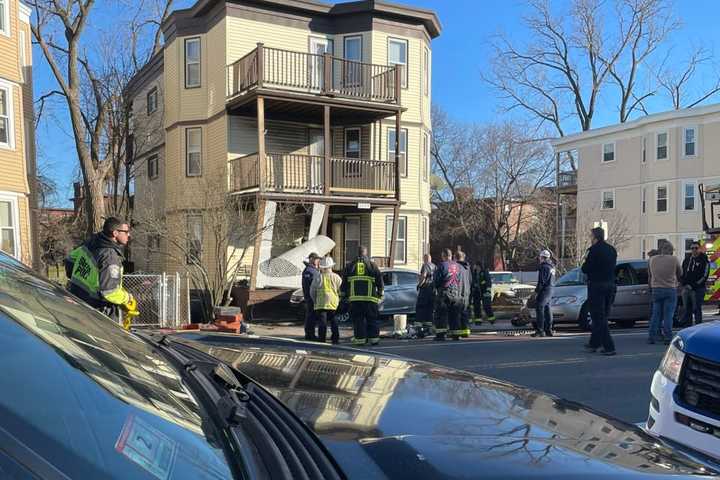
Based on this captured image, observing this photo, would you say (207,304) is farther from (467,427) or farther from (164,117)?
(467,427)

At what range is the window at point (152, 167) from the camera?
23.3 metres

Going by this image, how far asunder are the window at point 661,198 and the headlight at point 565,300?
2135cm

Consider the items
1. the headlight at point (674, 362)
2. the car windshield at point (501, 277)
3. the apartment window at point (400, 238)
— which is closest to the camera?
the headlight at point (674, 362)

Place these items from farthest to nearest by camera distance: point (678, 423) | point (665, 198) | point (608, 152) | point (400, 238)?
point (608, 152) < point (665, 198) < point (400, 238) < point (678, 423)

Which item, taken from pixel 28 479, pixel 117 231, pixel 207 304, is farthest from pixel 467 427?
pixel 207 304

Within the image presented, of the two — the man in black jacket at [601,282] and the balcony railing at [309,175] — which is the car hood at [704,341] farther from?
the balcony railing at [309,175]

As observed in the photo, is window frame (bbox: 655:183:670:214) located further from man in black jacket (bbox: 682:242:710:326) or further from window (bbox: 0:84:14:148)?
window (bbox: 0:84:14:148)

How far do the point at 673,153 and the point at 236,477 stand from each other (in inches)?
1326

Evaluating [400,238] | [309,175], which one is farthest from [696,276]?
[400,238]

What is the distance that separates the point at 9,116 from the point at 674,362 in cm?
1827

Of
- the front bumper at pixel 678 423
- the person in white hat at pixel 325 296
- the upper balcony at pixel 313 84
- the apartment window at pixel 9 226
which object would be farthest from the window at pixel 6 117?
the front bumper at pixel 678 423

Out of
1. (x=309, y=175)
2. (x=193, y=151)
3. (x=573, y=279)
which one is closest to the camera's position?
(x=573, y=279)

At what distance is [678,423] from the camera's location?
3779mm

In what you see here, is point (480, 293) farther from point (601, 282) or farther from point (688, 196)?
point (688, 196)
